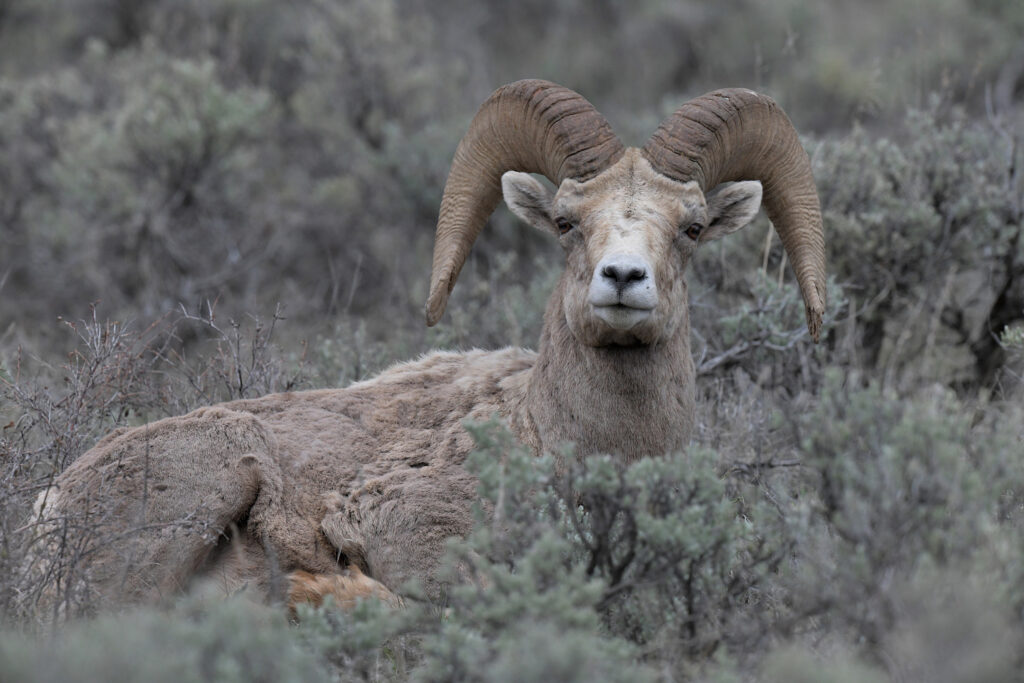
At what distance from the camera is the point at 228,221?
12.8 metres

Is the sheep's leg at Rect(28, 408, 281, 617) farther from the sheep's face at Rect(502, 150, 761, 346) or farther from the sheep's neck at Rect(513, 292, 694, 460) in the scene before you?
the sheep's face at Rect(502, 150, 761, 346)

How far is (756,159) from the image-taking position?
6012 millimetres

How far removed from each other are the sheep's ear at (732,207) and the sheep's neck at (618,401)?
686mm

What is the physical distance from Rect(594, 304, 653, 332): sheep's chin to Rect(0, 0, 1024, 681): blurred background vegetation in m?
0.81

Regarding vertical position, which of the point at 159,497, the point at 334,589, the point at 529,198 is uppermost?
the point at 529,198

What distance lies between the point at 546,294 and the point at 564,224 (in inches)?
132

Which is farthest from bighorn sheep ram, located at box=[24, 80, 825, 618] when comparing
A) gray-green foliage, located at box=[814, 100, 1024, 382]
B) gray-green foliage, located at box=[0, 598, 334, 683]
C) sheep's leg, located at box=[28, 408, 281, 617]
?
gray-green foliage, located at box=[814, 100, 1024, 382]

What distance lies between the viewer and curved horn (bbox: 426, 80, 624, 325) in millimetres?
5672

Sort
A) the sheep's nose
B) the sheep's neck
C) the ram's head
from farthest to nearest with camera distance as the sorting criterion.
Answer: the sheep's neck, the ram's head, the sheep's nose

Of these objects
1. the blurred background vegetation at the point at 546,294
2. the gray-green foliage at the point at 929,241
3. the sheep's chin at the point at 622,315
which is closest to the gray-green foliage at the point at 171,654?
the blurred background vegetation at the point at 546,294

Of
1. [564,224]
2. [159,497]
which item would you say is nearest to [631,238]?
[564,224]

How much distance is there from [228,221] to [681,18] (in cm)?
1138

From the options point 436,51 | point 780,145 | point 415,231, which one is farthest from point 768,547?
point 436,51

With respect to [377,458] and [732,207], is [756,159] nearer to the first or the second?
[732,207]
